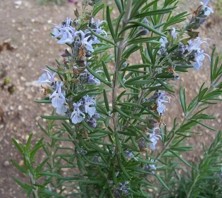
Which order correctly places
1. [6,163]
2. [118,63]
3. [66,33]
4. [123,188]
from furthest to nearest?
[6,163] → [123,188] → [118,63] → [66,33]

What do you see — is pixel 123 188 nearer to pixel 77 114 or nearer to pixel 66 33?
pixel 77 114

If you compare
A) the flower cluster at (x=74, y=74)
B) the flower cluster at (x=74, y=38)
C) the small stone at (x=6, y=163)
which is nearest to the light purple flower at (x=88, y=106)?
the flower cluster at (x=74, y=74)

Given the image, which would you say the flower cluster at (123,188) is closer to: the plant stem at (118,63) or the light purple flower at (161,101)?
the plant stem at (118,63)

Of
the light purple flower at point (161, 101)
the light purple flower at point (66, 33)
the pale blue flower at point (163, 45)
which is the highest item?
the light purple flower at point (66, 33)

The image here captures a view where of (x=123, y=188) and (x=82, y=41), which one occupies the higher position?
(x=82, y=41)

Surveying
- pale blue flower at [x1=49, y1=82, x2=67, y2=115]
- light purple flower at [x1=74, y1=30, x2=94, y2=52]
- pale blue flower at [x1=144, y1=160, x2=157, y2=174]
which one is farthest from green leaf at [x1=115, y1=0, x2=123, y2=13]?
pale blue flower at [x1=144, y1=160, x2=157, y2=174]

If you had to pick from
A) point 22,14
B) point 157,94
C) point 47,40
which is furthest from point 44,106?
point 157,94

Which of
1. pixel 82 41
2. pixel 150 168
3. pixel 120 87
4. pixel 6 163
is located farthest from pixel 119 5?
pixel 6 163

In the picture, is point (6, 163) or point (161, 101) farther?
point (6, 163)
